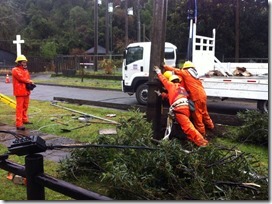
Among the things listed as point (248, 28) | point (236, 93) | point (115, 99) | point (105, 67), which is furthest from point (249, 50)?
point (236, 93)

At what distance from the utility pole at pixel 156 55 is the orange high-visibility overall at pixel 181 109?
0.20m

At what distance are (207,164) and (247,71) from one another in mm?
8726

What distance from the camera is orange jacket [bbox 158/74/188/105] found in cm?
673

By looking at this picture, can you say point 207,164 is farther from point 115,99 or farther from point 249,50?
point 249,50

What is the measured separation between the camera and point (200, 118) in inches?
286

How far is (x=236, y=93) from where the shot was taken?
10.3 m

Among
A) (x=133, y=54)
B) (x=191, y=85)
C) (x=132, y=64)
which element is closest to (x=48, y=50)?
(x=133, y=54)

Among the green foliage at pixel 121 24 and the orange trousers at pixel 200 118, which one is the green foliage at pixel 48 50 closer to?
the green foliage at pixel 121 24

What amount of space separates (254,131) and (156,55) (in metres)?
2.33

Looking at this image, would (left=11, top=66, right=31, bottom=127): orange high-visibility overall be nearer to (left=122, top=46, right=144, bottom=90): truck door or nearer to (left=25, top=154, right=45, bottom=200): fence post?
(left=122, top=46, right=144, bottom=90): truck door

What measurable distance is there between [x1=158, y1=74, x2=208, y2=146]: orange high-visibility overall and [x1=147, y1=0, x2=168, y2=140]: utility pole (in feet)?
0.67

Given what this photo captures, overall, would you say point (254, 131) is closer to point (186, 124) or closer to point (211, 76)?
point (186, 124)

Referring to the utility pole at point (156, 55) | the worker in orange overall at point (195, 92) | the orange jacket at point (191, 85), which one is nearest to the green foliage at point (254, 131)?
the worker in orange overall at point (195, 92)

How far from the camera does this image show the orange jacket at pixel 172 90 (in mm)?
6727
